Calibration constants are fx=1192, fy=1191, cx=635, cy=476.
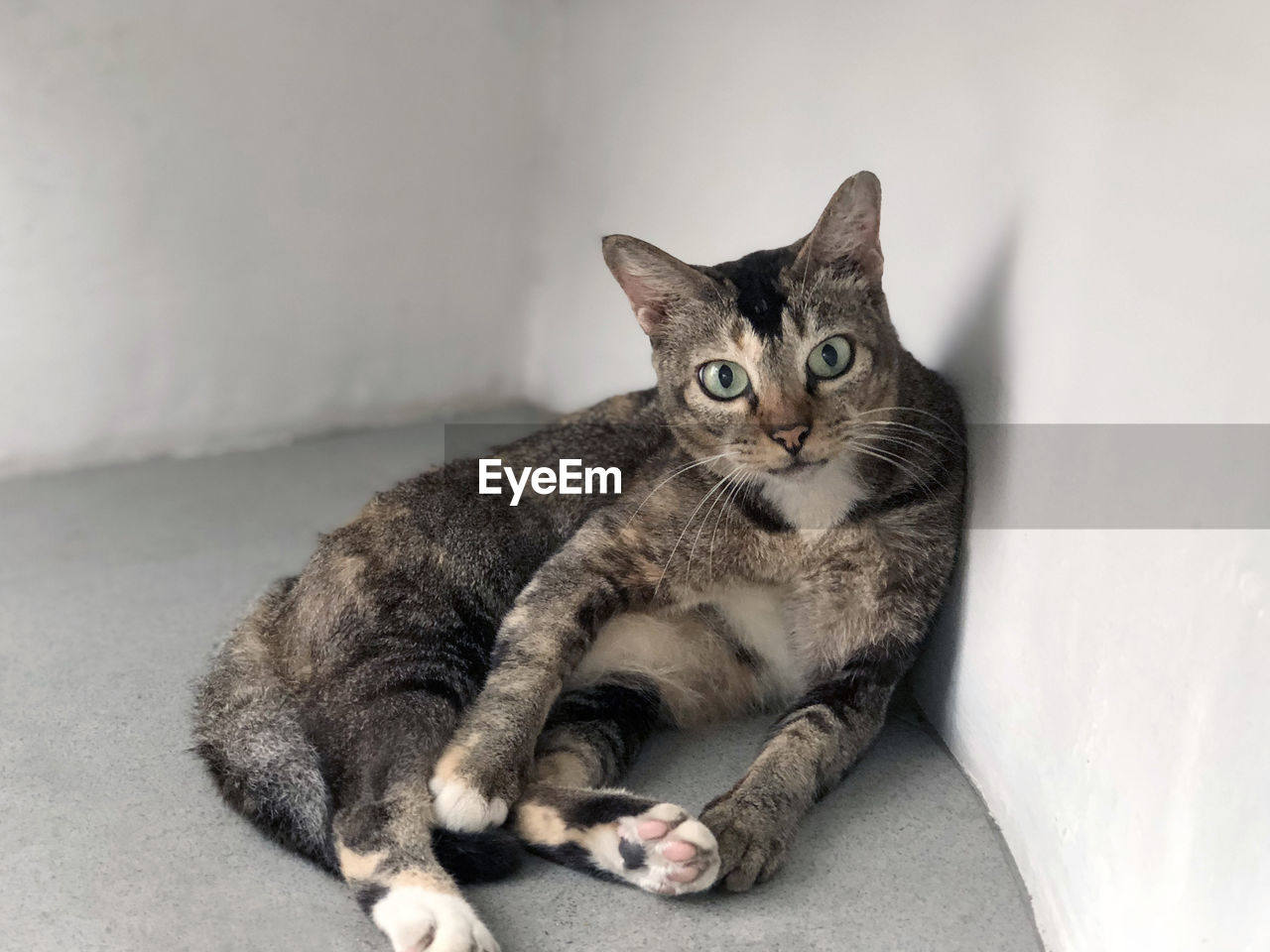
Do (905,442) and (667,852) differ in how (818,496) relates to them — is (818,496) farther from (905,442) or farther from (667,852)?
(667,852)

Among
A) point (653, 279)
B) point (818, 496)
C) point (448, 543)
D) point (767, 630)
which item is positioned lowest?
point (767, 630)

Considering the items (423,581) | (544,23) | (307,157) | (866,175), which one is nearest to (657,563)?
(423,581)

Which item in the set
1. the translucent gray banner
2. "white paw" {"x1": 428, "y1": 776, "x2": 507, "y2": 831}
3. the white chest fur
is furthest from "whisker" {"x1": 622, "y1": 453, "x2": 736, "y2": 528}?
"white paw" {"x1": 428, "y1": 776, "x2": 507, "y2": 831}

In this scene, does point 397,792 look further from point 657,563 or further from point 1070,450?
point 1070,450

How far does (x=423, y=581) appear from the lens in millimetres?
2162

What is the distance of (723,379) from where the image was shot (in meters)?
2.08

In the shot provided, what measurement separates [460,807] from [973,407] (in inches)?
46.2

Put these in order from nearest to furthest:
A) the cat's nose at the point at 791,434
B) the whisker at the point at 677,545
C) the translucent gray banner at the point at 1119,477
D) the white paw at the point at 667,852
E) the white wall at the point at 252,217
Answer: the translucent gray banner at the point at 1119,477, the white paw at the point at 667,852, the cat's nose at the point at 791,434, the whisker at the point at 677,545, the white wall at the point at 252,217

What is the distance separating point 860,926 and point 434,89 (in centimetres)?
342

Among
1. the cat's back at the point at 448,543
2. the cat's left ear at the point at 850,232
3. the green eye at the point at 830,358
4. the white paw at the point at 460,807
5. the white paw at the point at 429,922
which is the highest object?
the cat's left ear at the point at 850,232

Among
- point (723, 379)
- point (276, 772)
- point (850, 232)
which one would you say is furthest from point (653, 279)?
point (276, 772)

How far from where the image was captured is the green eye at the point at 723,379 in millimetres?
2057

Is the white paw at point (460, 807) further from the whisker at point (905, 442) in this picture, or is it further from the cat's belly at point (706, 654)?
the whisker at point (905, 442)

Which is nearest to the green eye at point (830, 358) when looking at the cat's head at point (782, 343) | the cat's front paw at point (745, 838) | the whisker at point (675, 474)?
the cat's head at point (782, 343)
